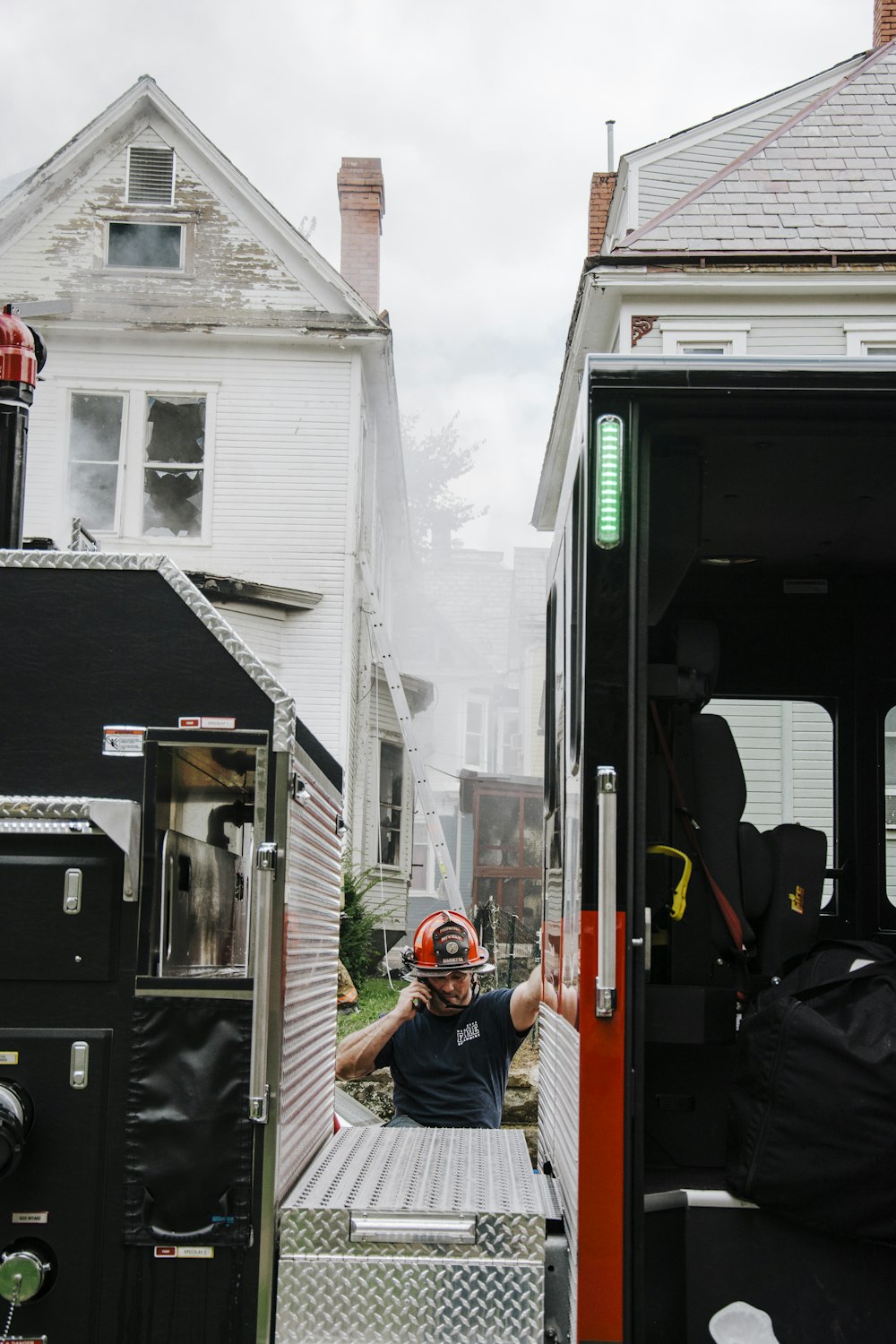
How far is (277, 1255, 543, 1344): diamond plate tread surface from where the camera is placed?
8.56 ft

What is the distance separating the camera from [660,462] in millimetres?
3416

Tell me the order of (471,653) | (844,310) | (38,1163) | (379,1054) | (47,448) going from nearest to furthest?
(38,1163) < (379,1054) < (844,310) < (47,448) < (471,653)

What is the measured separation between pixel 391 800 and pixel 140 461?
6.09 meters

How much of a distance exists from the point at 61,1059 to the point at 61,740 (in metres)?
0.66

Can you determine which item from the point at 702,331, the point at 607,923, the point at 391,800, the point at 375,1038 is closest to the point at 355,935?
the point at 391,800

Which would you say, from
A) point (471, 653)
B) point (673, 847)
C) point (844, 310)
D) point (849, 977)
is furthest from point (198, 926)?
point (471, 653)

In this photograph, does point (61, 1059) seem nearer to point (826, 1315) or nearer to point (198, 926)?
point (198, 926)

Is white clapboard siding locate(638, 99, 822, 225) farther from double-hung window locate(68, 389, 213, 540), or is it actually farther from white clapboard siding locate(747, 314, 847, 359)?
double-hung window locate(68, 389, 213, 540)

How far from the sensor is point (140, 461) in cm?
1473

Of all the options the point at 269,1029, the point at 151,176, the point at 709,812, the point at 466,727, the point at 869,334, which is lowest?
the point at 269,1029

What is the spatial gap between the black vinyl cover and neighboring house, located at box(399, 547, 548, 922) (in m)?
19.4

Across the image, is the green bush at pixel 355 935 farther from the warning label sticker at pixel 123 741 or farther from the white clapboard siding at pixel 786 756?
the warning label sticker at pixel 123 741

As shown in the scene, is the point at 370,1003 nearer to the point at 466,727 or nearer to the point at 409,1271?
the point at 409,1271

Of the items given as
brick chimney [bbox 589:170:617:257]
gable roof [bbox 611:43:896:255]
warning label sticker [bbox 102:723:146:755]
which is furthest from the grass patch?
brick chimney [bbox 589:170:617:257]
